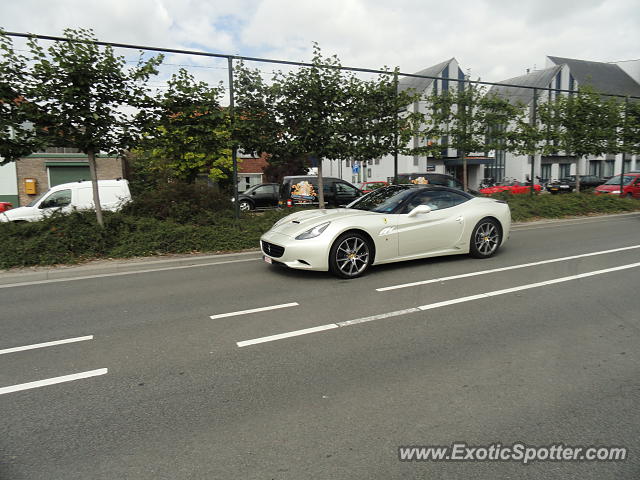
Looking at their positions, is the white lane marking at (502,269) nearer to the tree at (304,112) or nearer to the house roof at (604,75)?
the tree at (304,112)

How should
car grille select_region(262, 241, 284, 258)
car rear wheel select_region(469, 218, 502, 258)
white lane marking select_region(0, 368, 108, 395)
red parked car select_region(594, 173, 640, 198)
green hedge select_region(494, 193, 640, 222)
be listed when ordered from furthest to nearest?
red parked car select_region(594, 173, 640, 198) < green hedge select_region(494, 193, 640, 222) < car rear wheel select_region(469, 218, 502, 258) < car grille select_region(262, 241, 284, 258) < white lane marking select_region(0, 368, 108, 395)

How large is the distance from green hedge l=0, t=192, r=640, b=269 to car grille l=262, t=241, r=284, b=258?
2.38 meters

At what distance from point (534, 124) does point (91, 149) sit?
14663 millimetres

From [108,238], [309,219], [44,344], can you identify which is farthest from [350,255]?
[108,238]

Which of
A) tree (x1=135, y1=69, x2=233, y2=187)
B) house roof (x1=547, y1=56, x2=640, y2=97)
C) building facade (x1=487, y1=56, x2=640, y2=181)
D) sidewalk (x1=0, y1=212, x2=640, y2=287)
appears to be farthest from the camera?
house roof (x1=547, y1=56, x2=640, y2=97)

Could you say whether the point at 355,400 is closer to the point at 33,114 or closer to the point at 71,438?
the point at 71,438

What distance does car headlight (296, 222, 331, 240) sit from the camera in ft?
21.5

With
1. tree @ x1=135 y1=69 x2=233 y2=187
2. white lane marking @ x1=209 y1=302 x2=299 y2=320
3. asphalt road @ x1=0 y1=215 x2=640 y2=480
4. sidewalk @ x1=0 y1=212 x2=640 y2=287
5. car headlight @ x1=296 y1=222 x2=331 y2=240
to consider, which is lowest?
asphalt road @ x1=0 y1=215 x2=640 y2=480

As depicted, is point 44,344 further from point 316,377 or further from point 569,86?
point 569,86

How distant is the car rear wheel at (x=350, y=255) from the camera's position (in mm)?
6559

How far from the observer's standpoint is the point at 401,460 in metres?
2.43

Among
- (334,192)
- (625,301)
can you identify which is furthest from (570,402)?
(334,192)

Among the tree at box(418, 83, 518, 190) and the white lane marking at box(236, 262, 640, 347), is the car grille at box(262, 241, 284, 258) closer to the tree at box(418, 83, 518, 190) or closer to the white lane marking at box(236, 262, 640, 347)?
the white lane marking at box(236, 262, 640, 347)

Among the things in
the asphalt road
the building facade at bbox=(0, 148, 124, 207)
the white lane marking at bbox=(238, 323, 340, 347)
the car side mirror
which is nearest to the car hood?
the car side mirror
